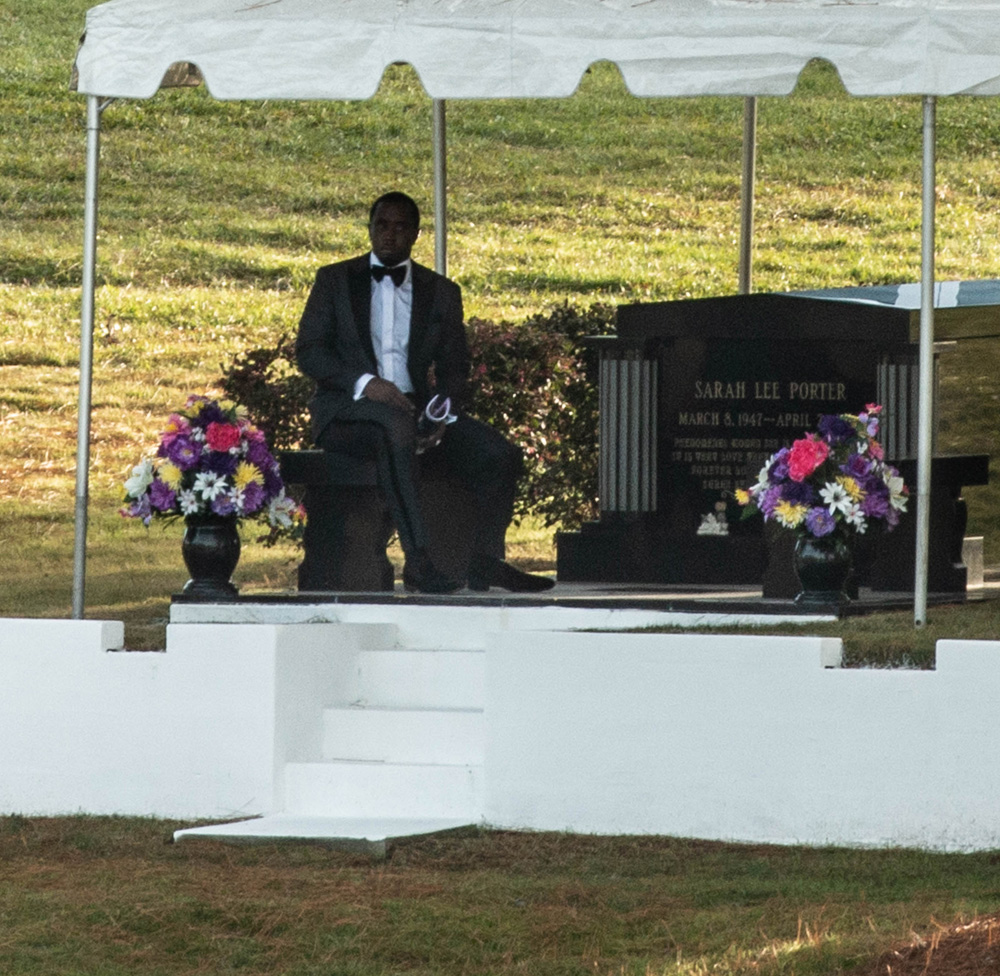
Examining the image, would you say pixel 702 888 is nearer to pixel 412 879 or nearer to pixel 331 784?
pixel 412 879

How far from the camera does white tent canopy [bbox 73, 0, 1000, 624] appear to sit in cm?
796

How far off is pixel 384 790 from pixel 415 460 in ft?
5.59

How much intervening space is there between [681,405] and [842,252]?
15.9 m

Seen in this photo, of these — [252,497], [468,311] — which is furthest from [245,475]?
[468,311]

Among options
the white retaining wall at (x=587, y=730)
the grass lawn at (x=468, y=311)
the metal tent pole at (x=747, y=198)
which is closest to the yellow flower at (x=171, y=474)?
the grass lawn at (x=468, y=311)

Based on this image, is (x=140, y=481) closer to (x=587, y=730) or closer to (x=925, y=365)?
(x=587, y=730)

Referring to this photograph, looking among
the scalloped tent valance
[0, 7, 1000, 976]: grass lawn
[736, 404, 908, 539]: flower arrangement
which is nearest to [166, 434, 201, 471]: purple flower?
[0, 7, 1000, 976]: grass lawn

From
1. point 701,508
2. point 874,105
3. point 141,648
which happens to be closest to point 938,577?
point 701,508

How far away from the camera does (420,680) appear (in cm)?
851

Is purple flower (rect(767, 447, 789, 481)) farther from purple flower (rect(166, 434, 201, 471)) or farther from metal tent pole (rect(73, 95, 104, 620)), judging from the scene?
metal tent pole (rect(73, 95, 104, 620))

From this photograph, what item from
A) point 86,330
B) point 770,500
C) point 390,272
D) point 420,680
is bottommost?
point 420,680

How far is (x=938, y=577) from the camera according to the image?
1028cm

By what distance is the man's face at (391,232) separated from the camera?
31.6 ft

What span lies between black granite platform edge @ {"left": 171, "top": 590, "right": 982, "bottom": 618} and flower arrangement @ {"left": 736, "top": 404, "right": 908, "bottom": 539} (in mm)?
307
